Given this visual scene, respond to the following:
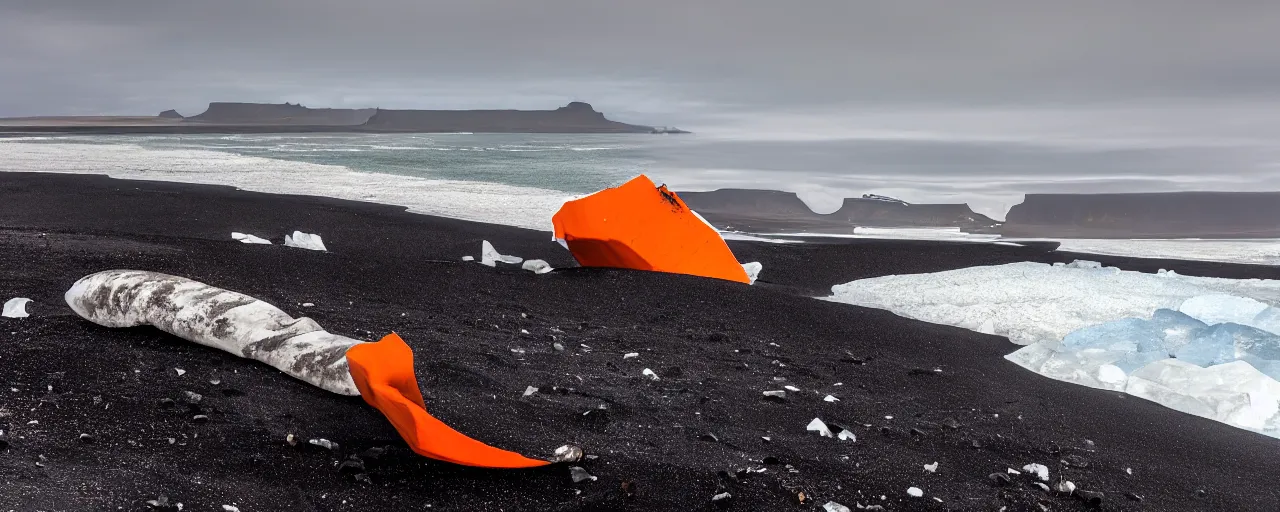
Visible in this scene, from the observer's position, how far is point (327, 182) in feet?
45.8

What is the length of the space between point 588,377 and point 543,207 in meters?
7.67

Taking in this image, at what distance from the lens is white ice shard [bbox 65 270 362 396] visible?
317cm

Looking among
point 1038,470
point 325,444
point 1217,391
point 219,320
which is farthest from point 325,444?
point 1217,391

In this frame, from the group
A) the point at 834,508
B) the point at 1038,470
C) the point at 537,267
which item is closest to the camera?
the point at 834,508

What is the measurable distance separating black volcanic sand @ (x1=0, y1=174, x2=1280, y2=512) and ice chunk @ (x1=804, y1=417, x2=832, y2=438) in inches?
1.4

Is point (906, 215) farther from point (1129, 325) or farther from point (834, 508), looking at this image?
point (834, 508)

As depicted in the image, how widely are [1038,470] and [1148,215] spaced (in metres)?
10.2

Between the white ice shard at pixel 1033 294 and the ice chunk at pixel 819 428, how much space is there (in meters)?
2.10

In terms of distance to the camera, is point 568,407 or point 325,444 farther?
point 568,407

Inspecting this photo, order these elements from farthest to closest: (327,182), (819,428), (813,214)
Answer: (327,182) < (813,214) < (819,428)

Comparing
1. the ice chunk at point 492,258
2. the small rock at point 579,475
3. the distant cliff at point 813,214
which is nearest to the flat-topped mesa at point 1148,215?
the distant cliff at point 813,214

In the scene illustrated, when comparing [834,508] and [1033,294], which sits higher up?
[1033,294]

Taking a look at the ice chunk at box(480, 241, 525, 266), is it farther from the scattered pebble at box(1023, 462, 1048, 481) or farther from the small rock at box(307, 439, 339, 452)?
the scattered pebble at box(1023, 462, 1048, 481)

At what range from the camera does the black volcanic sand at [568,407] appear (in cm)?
257
